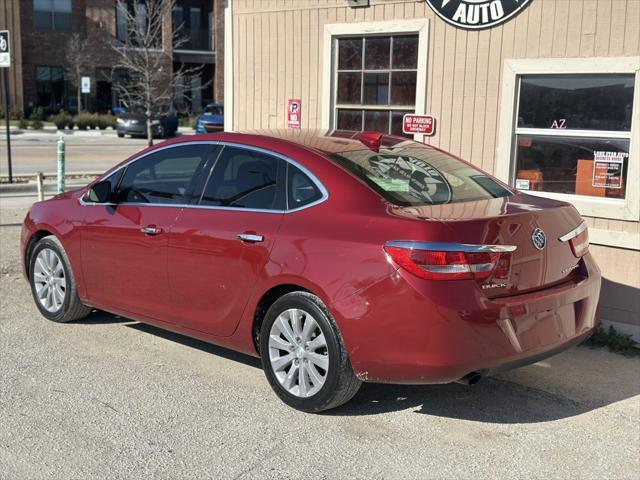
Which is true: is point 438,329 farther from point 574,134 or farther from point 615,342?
point 574,134

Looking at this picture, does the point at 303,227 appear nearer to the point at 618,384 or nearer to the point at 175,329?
the point at 175,329

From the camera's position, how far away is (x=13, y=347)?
5.69 metres

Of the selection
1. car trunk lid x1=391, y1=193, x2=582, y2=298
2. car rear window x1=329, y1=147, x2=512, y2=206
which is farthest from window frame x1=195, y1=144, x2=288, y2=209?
car trunk lid x1=391, y1=193, x2=582, y2=298

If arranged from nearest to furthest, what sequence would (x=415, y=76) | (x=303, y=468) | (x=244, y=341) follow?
(x=303, y=468)
(x=244, y=341)
(x=415, y=76)

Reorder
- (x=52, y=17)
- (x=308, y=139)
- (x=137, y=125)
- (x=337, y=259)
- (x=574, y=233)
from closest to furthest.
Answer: (x=337, y=259)
(x=574, y=233)
(x=308, y=139)
(x=137, y=125)
(x=52, y=17)

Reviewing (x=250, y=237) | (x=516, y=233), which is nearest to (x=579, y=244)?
(x=516, y=233)

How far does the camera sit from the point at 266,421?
4484 millimetres

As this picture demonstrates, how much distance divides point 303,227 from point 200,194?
0.99 meters

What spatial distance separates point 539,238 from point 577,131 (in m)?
2.64

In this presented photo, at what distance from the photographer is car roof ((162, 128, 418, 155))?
4965 millimetres

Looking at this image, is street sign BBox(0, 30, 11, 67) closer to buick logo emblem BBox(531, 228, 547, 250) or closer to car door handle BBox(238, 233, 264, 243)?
car door handle BBox(238, 233, 264, 243)

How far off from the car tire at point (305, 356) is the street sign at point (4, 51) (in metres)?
10.9

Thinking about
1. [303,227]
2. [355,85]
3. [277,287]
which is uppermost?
[355,85]

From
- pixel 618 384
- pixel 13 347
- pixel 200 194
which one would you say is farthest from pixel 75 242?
pixel 618 384
